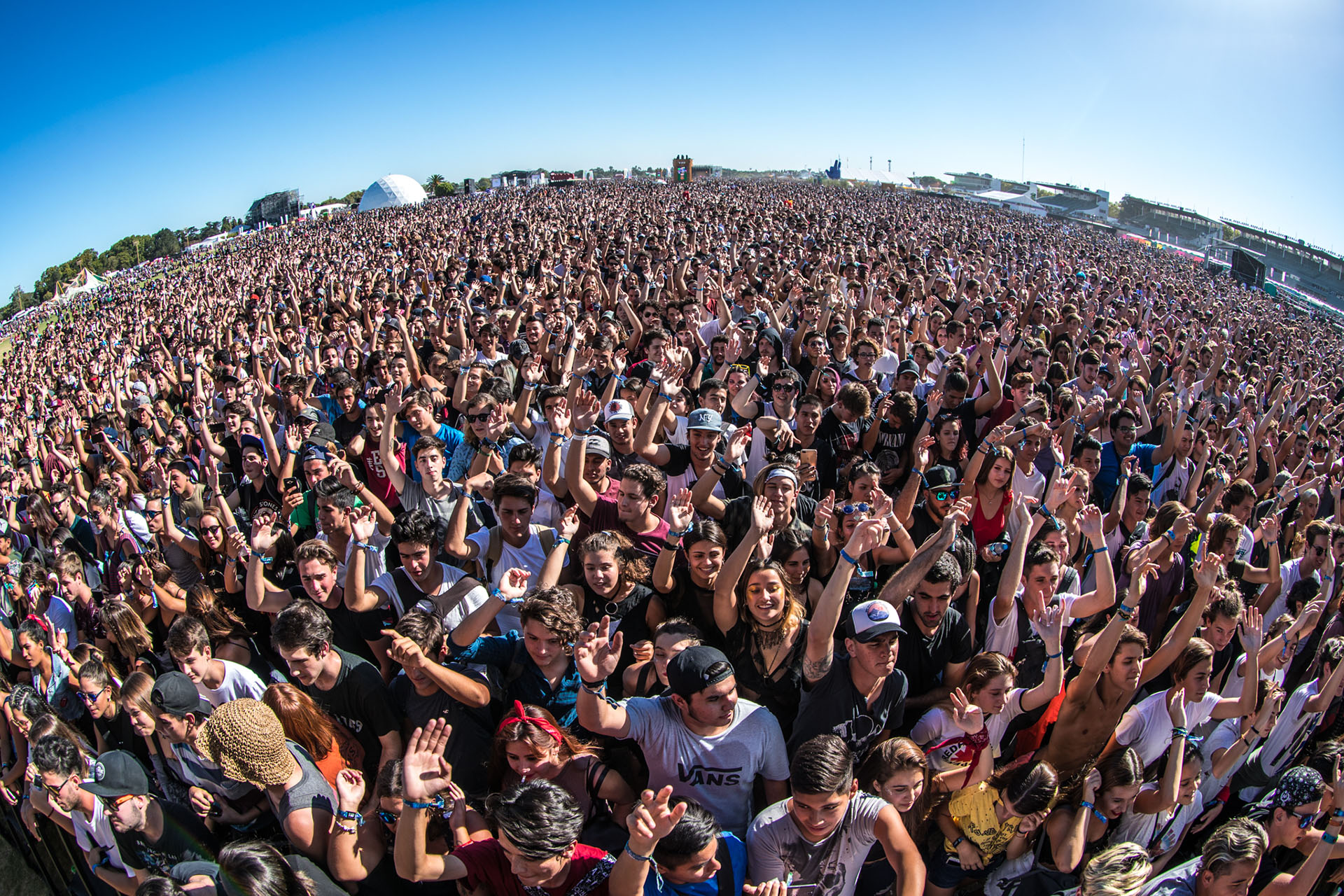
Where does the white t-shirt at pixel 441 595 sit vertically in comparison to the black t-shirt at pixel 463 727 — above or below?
above

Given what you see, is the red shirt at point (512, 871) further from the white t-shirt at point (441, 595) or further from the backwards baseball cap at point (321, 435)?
the backwards baseball cap at point (321, 435)

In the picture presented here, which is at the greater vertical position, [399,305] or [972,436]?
[399,305]

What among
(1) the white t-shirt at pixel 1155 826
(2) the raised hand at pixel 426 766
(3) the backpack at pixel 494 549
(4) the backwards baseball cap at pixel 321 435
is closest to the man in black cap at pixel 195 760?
(2) the raised hand at pixel 426 766

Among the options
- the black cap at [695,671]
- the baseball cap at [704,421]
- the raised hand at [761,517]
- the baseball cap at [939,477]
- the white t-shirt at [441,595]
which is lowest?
the white t-shirt at [441,595]

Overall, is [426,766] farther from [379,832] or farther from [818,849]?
[818,849]

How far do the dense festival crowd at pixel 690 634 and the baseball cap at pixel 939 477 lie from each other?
0.10m

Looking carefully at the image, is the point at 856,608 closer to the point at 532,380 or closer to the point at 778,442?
the point at 778,442

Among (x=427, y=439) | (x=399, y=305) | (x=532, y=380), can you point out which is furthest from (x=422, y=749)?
(x=399, y=305)

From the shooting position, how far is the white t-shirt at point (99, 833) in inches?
115

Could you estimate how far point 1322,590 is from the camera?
176 inches

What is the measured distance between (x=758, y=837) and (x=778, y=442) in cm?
298

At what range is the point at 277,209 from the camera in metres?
48.4

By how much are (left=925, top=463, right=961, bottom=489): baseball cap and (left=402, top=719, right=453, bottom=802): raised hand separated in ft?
10.9

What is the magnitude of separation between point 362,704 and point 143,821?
926 mm
